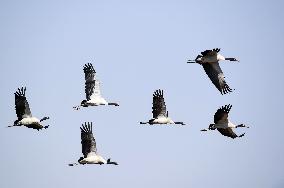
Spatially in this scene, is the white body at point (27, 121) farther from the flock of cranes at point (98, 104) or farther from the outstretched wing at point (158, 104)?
the outstretched wing at point (158, 104)

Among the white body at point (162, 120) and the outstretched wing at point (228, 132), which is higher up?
the white body at point (162, 120)

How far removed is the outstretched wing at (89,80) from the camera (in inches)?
2346

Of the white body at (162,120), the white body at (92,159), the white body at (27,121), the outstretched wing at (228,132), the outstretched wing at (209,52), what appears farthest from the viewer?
the outstretched wing at (228,132)

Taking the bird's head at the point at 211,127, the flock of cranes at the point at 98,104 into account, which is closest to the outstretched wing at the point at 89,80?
the flock of cranes at the point at 98,104

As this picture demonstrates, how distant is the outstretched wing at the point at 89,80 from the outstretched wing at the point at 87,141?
2980mm

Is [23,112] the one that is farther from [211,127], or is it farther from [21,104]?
[211,127]

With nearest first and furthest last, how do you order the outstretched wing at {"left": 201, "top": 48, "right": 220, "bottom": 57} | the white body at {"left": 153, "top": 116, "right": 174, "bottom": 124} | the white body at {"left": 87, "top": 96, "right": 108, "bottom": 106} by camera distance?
the outstretched wing at {"left": 201, "top": 48, "right": 220, "bottom": 57} → the white body at {"left": 87, "top": 96, "right": 108, "bottom": 106} → the white body at {"left": 153, "top": 116, "right": 174, "bottom": 124}

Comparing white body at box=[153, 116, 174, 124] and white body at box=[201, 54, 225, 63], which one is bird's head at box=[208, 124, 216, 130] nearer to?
white body at box=[153, 116, 174, 124]

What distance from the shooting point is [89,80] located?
59.9 m

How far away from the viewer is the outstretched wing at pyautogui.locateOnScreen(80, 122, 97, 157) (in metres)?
57.2

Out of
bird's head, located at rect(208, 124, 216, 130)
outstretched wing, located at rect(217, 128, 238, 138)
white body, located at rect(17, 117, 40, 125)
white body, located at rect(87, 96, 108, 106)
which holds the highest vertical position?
white body, located at rect(87, 96, 108, 106)

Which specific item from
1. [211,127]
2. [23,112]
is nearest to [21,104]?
[23,112]

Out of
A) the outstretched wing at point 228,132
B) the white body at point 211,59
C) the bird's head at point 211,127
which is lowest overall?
the outstretched wing at point 228,132

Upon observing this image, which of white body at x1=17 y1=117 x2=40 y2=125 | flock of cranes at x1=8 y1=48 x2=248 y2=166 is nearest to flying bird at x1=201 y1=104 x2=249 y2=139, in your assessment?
flock of cranes at x1=8 y1=48 x2=248 y2=166
